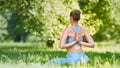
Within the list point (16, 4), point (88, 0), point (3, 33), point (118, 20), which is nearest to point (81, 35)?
point (16, 4)

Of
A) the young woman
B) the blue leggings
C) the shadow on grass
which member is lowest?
the shadow on grass

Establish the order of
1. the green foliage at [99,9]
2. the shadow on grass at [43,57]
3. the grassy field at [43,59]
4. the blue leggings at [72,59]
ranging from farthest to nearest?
the green foliage at [99,9], the shadow on grass at [43,57], the blue leggings at [72,59], the grassy field at [43,59]

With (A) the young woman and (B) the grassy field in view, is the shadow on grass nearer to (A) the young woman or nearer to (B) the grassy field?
(B) the grassy field

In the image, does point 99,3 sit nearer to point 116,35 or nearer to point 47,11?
point 47,11

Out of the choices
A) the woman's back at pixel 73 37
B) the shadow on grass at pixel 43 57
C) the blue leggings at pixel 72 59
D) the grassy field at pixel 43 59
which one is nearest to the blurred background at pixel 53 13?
the grassy field at pixel 43 59

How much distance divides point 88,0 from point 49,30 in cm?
478

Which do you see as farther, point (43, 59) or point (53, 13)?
point (53, 13)

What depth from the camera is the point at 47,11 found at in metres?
21.1

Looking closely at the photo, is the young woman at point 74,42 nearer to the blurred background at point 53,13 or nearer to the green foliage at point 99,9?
the blurred background at point 53,13

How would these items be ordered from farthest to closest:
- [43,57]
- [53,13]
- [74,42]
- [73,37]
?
[53,13] → [43,57] → [73,37] → [74,42]

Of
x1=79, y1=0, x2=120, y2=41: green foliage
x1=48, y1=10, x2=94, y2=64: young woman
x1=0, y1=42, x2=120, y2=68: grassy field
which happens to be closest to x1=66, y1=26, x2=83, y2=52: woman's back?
x1=48, y1=10, x2=94, y2=64: young woman

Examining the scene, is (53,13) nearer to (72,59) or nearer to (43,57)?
(43,57)

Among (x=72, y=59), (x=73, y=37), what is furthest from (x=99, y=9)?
(x=72, y=59)

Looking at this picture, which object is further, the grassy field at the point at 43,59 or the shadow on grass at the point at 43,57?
the shadow on grass at the point at 43,57
